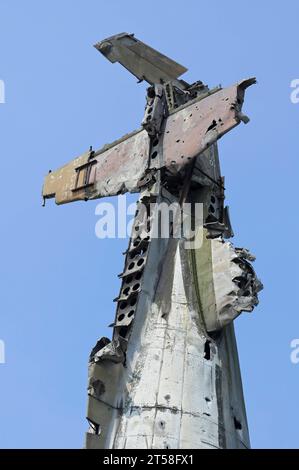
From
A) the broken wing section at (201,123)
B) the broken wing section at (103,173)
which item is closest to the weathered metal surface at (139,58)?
the broken wing section at (103,173)

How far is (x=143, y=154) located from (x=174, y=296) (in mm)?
5146

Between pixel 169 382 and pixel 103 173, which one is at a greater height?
pixel 103 173

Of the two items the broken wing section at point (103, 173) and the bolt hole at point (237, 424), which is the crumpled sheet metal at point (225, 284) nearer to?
the bolt hole at point (237, 424)

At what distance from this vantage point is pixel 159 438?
2481 cm

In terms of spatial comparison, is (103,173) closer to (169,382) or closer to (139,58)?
(139,58)

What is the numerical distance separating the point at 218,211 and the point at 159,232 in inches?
99.7

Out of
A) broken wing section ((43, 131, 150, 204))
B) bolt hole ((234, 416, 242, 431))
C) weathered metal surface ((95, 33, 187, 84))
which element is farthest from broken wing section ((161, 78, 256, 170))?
bolt hole ((234, 416, 242, 431))

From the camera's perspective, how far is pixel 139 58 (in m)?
34.9

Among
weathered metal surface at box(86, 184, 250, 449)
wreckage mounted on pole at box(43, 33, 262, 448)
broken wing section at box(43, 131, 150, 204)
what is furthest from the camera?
broken wing section at box(43, 131, 150, 204)

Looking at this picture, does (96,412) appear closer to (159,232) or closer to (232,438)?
(232,438)

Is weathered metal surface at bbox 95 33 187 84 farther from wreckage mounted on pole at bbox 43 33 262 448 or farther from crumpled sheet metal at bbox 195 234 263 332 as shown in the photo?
crumpled sheet metal at bbox 195 234 263 332

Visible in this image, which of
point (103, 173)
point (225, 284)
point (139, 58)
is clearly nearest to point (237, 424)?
point (225, 284)

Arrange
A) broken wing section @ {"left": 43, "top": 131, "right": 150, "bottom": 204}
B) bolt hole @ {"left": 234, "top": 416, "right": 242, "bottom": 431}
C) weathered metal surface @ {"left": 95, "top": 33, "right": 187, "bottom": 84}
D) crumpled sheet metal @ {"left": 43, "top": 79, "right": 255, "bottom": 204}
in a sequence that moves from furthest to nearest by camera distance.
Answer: weathered metal surface @ {"left": 95, "top": 33, "right": 187, "bottom": 84} < broken wing section @ {"left": 43, "top": 131, "right": 150, "bottom": 204} < crumpled sheet metal @ {"left": 43, "top": 79, "right": 255, "bottom": 204} < bolt hole @ {"left": 234, "top": 416, "right": 242, "bottom": 431}

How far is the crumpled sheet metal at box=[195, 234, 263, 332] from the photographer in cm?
2738
